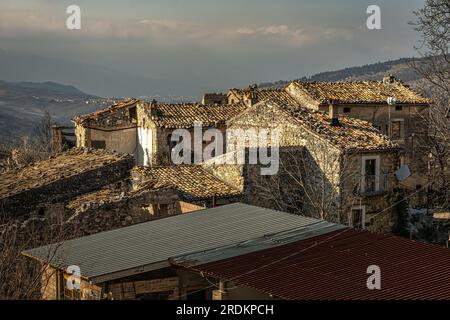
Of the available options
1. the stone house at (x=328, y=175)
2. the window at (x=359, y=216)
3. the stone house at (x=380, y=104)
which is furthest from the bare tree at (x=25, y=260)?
the stone house at (x=380, y=104)

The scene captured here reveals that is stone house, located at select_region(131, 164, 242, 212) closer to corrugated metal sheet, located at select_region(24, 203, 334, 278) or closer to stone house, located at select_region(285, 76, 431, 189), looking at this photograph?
corrugated metal sheet, located at select_region(24, 203, 334, 278)

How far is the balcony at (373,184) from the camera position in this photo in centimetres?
2434

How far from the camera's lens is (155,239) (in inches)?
491

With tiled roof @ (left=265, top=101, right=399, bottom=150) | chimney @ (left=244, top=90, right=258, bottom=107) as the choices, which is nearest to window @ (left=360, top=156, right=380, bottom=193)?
tiled roof @ (left=265, top=101, right=399, bottom=150)

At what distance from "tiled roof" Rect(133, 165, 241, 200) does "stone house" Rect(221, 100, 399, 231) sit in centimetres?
37

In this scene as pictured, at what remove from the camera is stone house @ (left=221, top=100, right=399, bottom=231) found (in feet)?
77.0

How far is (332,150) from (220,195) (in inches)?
167

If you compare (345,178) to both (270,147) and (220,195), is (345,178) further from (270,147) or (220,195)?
(220,195)

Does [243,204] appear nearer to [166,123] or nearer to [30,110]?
[166,123]

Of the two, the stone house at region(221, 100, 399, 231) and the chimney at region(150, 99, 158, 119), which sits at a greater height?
the chimney at region(150, 99, 158, 119)

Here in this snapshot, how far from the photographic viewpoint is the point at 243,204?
14.8m

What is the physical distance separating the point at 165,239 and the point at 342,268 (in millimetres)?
3535

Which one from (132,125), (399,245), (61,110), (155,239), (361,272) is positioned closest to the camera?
(361,272)
